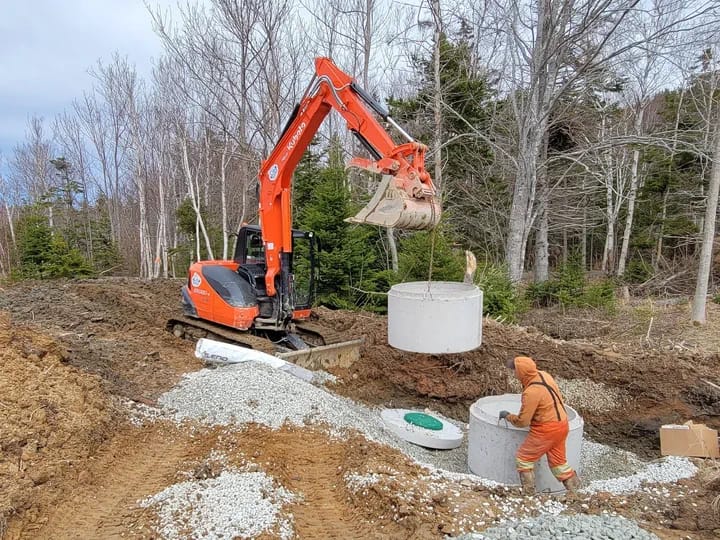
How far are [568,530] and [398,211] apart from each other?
315cm

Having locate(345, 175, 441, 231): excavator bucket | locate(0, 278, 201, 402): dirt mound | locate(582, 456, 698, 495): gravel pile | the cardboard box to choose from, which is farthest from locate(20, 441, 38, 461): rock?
the cardboard box

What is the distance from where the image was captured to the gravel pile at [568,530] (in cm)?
342

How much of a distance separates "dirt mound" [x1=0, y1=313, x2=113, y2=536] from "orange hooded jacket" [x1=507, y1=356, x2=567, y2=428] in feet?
14.5

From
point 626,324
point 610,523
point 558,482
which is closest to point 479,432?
point 558,482

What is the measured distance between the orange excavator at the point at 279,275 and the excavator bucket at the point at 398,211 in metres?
1.34

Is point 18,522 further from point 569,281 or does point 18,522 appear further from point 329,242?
point 569,281

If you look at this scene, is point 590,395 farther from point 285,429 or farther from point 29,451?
point 29,451

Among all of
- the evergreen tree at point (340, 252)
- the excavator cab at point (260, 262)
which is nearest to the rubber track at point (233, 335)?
the excavator cab at point (260, 262)

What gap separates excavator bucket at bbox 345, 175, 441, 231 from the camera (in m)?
5.19

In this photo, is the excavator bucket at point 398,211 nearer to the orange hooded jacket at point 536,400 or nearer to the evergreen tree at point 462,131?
the orange hooded jacket at point 536,400

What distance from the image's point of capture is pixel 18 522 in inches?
142

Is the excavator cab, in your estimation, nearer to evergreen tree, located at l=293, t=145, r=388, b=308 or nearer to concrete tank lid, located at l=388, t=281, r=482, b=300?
evergreen tree, located at l=293, t=145, r=388, b=308

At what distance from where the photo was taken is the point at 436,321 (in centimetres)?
552

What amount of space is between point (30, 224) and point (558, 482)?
62.8 feet
